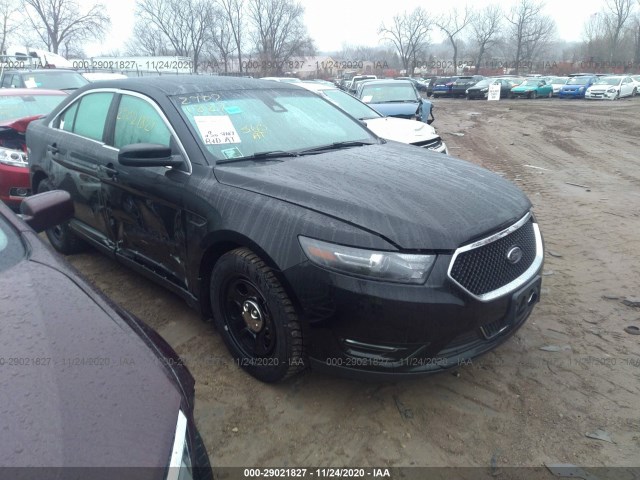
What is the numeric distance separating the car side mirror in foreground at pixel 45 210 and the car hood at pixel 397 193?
82cm

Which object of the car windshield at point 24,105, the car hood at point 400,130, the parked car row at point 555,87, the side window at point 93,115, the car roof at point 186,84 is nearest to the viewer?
the car roof at point 186,84

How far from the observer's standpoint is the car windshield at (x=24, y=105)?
630 centimetres

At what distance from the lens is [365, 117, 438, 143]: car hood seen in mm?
6417

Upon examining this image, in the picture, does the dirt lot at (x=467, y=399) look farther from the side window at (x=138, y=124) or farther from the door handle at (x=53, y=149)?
the side window at (x=138, y=124)

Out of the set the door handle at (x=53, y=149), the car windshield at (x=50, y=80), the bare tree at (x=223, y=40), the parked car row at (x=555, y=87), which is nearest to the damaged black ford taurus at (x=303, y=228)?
the door handle at (x=53, y=149)

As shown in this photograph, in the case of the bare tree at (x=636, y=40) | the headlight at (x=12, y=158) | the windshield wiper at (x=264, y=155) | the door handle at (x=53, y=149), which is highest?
the bare tree at (x=636, y=40)

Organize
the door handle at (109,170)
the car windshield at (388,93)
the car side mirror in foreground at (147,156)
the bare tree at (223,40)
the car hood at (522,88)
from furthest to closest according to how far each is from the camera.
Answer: the bare tree at (223,40) → the car hood at (522,88) → the car windshield at (388,93) → the door handle at (109,170) → the car side mirror in foreground at (147,156)

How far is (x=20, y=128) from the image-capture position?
5.52 m

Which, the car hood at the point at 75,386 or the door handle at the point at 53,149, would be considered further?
the door handle at the point at 53,149

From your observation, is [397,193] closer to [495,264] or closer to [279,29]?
[495,264]

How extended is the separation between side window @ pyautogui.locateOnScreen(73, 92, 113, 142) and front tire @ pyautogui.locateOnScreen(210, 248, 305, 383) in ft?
6.07

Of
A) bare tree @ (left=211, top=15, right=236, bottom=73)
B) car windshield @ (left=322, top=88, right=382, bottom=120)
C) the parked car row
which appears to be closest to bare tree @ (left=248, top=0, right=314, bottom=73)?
bare tree @ (left=211, top=15, right=236, bottom=73)

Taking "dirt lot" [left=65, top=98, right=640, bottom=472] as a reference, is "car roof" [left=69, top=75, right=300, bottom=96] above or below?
above

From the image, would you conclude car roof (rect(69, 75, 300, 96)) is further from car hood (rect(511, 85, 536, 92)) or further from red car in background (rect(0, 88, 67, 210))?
car hood (rect(511, 85, 536, 92))
